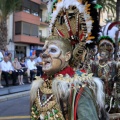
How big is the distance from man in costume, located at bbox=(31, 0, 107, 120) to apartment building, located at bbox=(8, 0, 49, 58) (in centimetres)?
2900

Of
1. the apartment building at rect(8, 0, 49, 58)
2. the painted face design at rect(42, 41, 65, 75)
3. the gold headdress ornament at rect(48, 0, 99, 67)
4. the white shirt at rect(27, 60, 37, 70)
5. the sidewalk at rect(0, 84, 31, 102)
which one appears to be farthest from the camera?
the apartment building at rect(8, 0, 49, 58)

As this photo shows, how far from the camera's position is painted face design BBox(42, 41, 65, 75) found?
92.6 inches

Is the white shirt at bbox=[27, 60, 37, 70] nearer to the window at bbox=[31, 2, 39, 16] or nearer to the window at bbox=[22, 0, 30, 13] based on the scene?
the window at bbox=[22, 0, 30, 13]

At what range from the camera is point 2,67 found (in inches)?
494

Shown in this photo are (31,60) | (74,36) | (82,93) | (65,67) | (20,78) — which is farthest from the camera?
(31,60)

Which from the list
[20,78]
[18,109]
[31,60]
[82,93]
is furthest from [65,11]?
[31,60]

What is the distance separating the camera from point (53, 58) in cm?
237

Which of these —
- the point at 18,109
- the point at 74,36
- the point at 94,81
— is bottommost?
the point at 18,109

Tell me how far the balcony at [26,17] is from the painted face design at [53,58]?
31194mm

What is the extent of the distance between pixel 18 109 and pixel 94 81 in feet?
21.2

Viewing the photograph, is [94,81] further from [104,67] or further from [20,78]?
[20,78]

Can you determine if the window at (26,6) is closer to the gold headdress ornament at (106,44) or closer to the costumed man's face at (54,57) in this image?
the gold headdress ornament at (106,44)

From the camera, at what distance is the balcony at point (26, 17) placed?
33106mm

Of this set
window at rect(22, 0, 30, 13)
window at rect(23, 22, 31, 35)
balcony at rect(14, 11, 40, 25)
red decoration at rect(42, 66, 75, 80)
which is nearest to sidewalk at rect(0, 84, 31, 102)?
red decoration at rect(42, 66, 75, 80)
